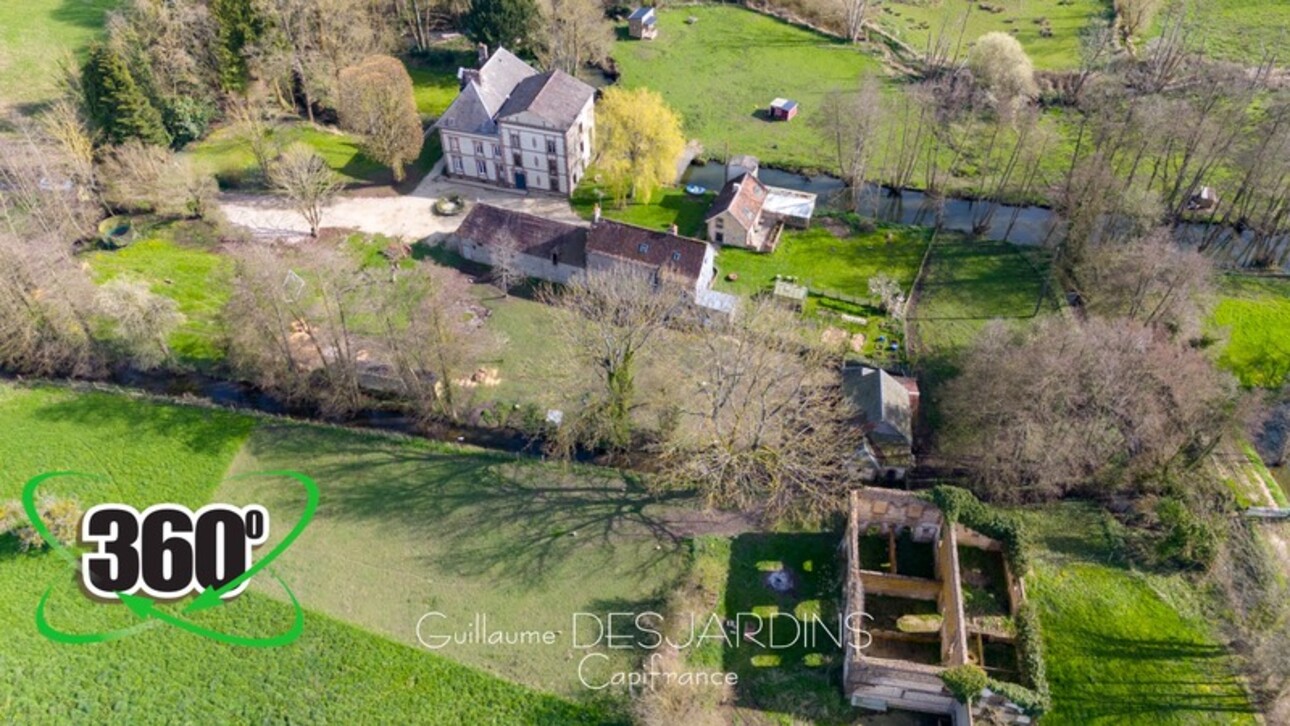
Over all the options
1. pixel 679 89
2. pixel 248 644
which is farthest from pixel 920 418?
pixel 679 89

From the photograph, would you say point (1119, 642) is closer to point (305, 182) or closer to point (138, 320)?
point (138, 320)

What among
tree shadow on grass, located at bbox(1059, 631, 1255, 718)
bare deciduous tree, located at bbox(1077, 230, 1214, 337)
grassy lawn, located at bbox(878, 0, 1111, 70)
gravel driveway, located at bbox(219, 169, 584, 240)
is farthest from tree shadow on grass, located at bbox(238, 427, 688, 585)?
grassy lawn, located at bbox(878, 0, 1111, 70)

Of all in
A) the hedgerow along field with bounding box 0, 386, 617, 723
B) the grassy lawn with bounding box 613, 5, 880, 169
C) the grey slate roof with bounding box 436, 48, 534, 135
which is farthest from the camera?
the grassy lawn with bounding box 613, 5, 880, 169

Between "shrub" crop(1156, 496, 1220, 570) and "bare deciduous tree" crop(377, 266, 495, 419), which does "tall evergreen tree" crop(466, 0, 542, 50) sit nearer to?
"bare deciduous tree" crop(377, 266, 495, 419)

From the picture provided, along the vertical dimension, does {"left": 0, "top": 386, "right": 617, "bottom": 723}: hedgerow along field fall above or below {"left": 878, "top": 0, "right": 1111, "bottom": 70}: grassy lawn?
below

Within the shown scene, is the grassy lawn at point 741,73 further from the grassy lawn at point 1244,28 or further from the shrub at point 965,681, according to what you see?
the shrub at point 965,681

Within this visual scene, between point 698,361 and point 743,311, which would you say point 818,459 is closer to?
point 698,361

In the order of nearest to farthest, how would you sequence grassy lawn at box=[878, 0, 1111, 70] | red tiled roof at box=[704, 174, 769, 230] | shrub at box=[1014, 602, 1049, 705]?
1. shrub at box=[1014, 602, 1049, 705]
2. red tiled roof at box=[704, 174, 769, 230]
3. grassy lawn at box=[878, 0, 1111, 70]

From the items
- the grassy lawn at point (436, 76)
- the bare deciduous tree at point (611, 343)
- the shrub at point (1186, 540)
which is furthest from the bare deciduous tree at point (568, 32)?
the shrub at point (1186, 540)
